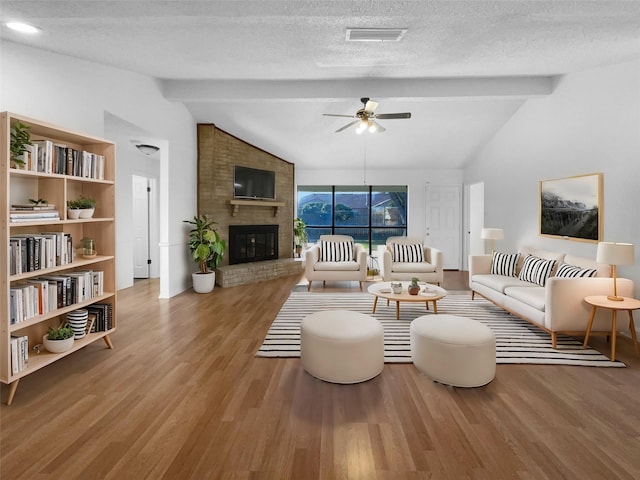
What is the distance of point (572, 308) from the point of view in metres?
Result: 3.34

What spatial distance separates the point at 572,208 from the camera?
443 centimetres

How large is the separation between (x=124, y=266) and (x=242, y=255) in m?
2.01

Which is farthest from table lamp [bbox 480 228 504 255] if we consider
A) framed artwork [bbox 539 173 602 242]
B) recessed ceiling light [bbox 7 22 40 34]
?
recessed ceiling light [bbox 7 22 40 34]

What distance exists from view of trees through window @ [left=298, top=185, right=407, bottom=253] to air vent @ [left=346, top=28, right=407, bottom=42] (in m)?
5.76

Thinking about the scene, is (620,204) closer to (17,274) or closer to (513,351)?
(513,351)

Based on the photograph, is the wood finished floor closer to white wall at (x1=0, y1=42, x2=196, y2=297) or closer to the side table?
the side table

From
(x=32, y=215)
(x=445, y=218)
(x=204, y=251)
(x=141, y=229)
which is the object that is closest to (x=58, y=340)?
(x=32, y=215)

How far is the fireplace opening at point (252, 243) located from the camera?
22.2 ft

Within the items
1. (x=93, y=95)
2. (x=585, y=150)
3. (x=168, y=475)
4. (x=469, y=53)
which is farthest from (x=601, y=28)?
(x=93, y=95)

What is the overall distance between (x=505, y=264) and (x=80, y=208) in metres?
5.02

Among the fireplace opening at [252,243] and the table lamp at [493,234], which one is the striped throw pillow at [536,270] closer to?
the table lamp at [493,234]

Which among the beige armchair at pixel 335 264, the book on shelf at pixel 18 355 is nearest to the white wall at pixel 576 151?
the beige armchair at pixel 335 264

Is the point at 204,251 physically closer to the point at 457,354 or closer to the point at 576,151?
the point at 457,354

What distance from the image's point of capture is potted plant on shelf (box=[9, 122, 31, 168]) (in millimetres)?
2389
